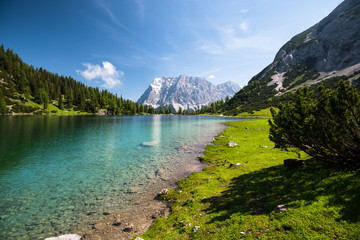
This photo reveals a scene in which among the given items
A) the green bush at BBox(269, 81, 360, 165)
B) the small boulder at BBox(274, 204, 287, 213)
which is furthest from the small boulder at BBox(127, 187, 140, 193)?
the green bush at BBox(269, 81, 360, 165)

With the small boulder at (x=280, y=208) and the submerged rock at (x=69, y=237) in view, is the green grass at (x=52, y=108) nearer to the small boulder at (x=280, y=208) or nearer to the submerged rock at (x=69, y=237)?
the submerged rock at (x=69, y=237)

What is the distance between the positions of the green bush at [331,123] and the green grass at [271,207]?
1.46 m

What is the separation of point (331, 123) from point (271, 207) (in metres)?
7.79

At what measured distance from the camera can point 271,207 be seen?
9.34 m

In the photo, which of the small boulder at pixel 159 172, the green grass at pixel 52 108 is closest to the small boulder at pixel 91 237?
the small boulder at pixel 159 172

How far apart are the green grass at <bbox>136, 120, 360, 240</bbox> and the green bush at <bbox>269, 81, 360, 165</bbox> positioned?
4.78 ft

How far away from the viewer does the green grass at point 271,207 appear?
7.13m

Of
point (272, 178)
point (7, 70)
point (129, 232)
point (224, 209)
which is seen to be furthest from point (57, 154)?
point (7, 70)

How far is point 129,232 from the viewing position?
10445mm

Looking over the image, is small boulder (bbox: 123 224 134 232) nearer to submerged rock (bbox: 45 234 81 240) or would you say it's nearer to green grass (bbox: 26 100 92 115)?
submerged rock (bbox: 45 234 81 240)

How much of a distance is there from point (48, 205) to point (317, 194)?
21453mm

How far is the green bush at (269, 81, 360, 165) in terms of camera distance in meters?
9.95

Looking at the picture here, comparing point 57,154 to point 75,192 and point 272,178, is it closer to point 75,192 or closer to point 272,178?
point 75,192

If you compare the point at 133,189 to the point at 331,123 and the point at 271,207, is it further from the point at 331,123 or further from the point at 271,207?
the point at 331,123
